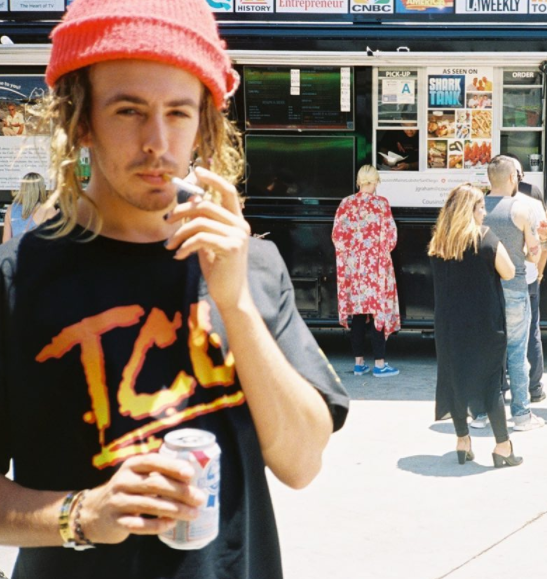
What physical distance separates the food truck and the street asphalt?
239cm

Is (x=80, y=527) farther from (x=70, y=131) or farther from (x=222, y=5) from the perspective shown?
(x=222, y=5)

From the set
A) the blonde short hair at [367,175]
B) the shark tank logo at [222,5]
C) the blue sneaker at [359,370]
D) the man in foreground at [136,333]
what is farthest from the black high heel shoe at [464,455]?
the shark tank logo at [222,5]

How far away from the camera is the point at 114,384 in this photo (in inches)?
60.9

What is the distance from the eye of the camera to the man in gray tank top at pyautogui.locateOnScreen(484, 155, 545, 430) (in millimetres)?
7008

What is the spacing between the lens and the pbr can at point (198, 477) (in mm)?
1438

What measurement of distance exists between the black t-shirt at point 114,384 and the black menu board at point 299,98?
26.7 ft

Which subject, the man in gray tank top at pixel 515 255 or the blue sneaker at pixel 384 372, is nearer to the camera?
the man in gray tank top at pixel 515 255

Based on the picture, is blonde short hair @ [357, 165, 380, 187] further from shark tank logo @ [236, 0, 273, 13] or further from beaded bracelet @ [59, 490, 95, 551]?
beaded bracelet @ [59, 490, 95, 551]

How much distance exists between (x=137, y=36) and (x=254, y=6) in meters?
8.11

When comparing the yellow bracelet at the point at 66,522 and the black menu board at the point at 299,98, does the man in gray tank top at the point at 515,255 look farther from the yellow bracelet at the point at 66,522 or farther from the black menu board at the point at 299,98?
the yellow bracelet at the point at 66,522

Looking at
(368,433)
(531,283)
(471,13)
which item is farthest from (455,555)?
(471,13)

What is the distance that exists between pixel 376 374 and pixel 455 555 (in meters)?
4.11

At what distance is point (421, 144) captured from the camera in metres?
9.58

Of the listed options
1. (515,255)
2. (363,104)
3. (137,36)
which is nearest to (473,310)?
(515,255)
